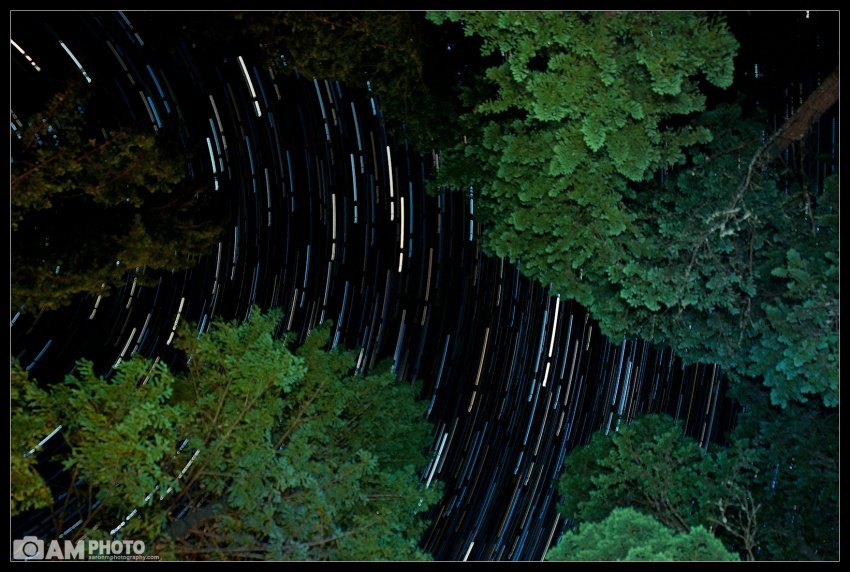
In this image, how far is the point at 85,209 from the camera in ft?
30.9

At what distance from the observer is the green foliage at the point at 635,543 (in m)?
6.54

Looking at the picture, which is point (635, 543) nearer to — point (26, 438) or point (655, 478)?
point (655, 478)

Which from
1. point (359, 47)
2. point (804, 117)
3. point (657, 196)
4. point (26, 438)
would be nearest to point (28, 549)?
point (26, 438)

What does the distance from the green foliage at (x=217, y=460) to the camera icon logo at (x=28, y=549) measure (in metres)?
0.38

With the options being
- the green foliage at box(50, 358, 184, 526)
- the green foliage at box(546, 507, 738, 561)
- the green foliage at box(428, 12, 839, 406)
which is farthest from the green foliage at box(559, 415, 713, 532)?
the green foliage at box(50, 358, 184, 526)

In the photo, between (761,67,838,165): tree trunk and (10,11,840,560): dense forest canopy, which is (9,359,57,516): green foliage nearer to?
(10,11,840,560): dense forest canopy

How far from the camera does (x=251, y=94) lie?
11.5 metres

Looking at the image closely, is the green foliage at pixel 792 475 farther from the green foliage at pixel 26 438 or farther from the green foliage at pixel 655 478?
the green foliage at pixel 26 438

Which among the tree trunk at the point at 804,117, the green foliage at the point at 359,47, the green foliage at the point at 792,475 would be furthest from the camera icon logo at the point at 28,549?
the tree trunk at the point at 804,117

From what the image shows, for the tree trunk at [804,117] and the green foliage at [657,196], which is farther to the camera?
the tree trunk at [804,117]

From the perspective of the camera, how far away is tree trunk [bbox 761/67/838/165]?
7.45 m

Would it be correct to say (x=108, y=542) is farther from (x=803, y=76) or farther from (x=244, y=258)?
(x=803, y=76)

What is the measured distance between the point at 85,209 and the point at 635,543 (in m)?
8.45

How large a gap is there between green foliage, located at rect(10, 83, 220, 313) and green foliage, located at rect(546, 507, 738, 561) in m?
6.50
